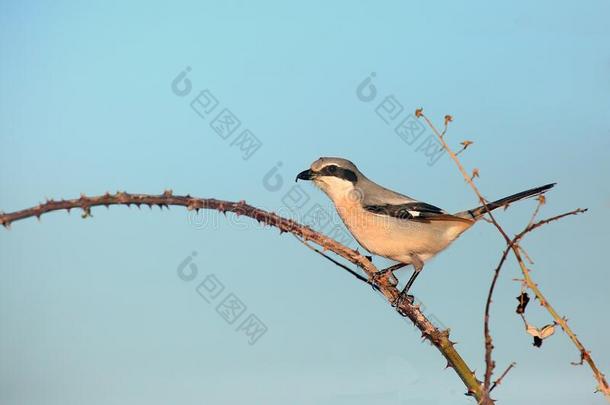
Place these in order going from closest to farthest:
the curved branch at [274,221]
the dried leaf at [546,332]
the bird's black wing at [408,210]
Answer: the curved branch at [274,221] < the dried leaf at [546,332] < the bird's black wing at [408,210]

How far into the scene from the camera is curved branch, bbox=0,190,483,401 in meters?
2.61

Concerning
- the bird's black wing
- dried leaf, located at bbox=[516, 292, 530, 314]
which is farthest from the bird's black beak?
dried leaf, located at bbox=[516, 292, 530, 314]

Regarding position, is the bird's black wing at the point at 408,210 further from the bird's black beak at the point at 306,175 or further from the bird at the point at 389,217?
the bird's black beak at the point at 306,175

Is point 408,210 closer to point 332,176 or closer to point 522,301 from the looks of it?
point 332,176

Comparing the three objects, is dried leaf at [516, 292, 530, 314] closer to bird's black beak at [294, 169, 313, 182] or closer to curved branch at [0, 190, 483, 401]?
curved branch at [0, 190, 483, 401]

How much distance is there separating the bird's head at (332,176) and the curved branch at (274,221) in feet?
8.77

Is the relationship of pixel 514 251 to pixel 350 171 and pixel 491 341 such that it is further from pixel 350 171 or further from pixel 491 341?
pixel 350 171

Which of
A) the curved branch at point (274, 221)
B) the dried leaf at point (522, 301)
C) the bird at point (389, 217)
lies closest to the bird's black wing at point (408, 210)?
the bird at point (389, 217)

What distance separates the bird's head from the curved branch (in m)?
2.67

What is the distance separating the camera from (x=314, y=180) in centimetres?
615

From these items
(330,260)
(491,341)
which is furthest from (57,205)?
(491,341)

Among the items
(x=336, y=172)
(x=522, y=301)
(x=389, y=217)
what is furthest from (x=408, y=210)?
(x=522, y=301)

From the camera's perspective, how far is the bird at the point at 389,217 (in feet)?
18.9

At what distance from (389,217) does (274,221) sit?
302 centimetres
